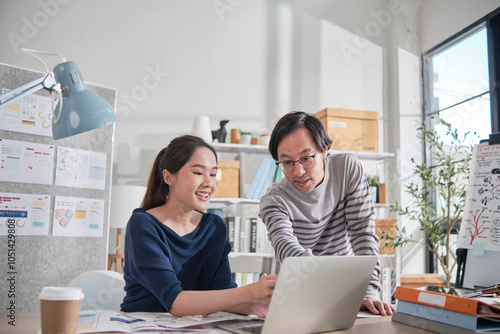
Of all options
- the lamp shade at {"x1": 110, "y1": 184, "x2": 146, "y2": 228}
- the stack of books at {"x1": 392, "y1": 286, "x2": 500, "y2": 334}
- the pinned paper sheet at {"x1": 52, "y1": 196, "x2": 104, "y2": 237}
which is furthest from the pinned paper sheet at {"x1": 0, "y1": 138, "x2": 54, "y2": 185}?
the stack of books at {"x1": 392, "y1": 286, "x2": 500, "y2": 334}

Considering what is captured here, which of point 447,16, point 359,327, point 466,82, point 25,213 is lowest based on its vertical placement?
point 359,327

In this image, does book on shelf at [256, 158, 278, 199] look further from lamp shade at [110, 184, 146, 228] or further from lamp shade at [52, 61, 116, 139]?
lamp shade at [52, 61, 116, 139]

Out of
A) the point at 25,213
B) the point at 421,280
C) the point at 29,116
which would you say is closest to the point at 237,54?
the point at 29,116

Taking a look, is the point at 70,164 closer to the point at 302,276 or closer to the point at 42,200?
the point at 42,200

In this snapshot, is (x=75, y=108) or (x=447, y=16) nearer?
(x=75, y=108)

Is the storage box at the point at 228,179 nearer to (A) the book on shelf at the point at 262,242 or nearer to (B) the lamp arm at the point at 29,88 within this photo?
(A) the book on shelf at the point at 262,242

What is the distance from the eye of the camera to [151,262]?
120 centimetres

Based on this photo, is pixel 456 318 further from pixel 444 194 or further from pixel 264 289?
pixel 444 194

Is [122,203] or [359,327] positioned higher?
[122,203]

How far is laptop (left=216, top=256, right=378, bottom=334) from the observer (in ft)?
2.85

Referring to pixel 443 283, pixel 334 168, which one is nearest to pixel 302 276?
pixel 334 168

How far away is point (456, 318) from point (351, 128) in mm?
2505

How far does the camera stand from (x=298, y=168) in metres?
1.48

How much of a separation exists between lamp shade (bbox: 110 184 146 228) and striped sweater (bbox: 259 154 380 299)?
153 centimetres
